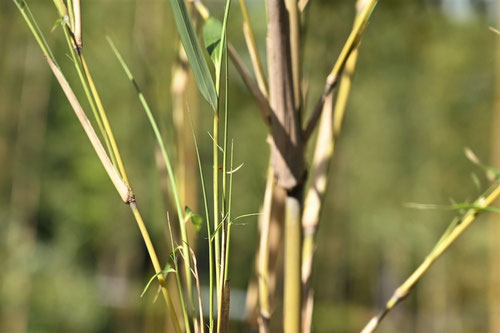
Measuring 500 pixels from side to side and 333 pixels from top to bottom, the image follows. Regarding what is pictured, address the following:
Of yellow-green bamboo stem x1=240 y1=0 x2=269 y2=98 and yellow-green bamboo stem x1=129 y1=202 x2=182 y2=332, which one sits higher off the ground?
yellow-green bamboo stem x1=240 y1=0 x2=269 y2=98

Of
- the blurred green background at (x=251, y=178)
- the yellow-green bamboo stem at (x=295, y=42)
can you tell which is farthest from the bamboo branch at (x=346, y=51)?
the blurred green background at (x=251, y=178)

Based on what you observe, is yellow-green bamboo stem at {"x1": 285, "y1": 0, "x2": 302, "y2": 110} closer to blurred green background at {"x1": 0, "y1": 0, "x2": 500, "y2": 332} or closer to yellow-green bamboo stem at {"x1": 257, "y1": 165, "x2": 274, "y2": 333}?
yellow-green bamboo stem at {"x1": 257, "y1": 165, "x2": 274, "y2": 333}

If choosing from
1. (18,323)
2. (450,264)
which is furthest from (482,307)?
(18,323)

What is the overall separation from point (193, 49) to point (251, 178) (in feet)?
8.43

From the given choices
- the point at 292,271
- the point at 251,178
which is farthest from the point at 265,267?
the point at 251,178

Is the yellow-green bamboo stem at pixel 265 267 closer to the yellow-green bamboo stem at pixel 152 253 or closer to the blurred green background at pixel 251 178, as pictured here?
the yellow-green bamboo stem at pixel 152 253

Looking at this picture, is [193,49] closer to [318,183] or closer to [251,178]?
[318,183]

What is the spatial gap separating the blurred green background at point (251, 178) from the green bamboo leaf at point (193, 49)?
1.49 meters

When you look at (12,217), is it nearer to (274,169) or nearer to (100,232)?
(100,232)

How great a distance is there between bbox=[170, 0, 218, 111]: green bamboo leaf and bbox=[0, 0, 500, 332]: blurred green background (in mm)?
1489

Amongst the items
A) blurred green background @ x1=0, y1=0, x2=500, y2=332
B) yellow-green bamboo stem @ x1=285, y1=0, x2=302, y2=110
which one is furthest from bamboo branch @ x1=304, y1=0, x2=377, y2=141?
blurred green background @ x1=0, y1=0, x2=500, y2=332

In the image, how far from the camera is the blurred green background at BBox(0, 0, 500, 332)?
232cm

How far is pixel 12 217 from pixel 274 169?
9.32 feet

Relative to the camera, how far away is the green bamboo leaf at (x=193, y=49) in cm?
17
